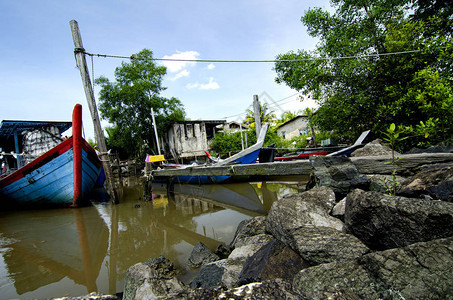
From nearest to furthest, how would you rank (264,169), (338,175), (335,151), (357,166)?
(338,175), (357,166), (264,169), (335,151)

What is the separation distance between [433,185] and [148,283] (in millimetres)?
2982

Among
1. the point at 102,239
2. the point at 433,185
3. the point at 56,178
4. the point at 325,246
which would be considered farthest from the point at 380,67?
the point at 56,178

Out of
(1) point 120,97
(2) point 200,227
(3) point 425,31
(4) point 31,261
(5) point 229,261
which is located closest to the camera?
(5) point 229,261

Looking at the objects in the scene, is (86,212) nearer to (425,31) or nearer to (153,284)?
(153,284)

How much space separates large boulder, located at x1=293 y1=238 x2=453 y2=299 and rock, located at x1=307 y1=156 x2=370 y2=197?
5.66 ft

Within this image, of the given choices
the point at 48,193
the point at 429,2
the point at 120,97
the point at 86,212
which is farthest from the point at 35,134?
the point at 429,2

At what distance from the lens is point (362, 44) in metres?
8.10

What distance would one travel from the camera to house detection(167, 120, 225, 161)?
70.1 feet

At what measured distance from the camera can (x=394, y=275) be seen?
1.20 metres

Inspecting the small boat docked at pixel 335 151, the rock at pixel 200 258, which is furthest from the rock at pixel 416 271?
the small boat docked at pixel 335 151

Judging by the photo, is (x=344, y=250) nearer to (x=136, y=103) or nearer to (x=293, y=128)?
(x=136, y=103)

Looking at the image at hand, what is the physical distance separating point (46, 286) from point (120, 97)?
21234mm

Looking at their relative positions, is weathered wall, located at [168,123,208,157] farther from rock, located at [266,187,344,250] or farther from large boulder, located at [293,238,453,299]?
large boulder, located at [293,238,453,299]

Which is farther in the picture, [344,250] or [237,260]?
[237,260]
